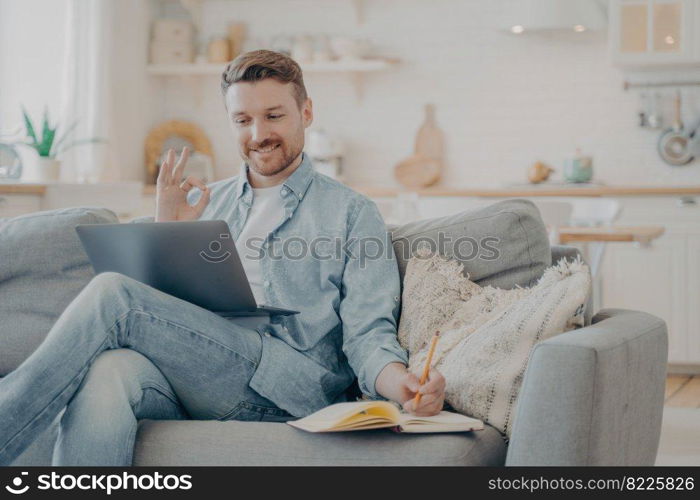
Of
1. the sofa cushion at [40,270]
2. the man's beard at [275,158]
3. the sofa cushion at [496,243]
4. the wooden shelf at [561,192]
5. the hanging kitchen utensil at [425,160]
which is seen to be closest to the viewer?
the sofa cushion at [496,243]

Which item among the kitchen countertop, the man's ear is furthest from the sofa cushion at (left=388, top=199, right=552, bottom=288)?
the kitchen countertop

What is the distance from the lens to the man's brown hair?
2.16 metres

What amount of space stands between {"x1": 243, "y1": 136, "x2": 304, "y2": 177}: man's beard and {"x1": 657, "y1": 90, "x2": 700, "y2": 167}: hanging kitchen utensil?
3.79 meters

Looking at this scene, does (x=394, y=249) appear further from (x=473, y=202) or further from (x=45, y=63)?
(x=45, y=63)

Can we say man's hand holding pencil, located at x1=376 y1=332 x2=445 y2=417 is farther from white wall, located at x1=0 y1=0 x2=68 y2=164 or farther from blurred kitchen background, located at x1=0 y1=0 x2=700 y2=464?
white wall, located at x1=0 y1=0 x2=68 y2=164

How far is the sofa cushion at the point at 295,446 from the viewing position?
1.64m

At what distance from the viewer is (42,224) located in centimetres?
246

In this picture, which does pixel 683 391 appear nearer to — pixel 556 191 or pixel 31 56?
pixel 556 191

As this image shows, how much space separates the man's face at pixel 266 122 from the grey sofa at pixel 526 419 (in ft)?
1.08

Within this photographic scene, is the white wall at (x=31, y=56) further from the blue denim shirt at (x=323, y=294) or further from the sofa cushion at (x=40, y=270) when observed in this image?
the blue denim shirt at (x=323, y=294)

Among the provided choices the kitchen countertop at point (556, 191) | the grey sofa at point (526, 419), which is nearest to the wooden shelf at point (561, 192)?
the kitchen countertop at point (556, 191)

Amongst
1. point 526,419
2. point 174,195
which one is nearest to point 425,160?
point 174,195
